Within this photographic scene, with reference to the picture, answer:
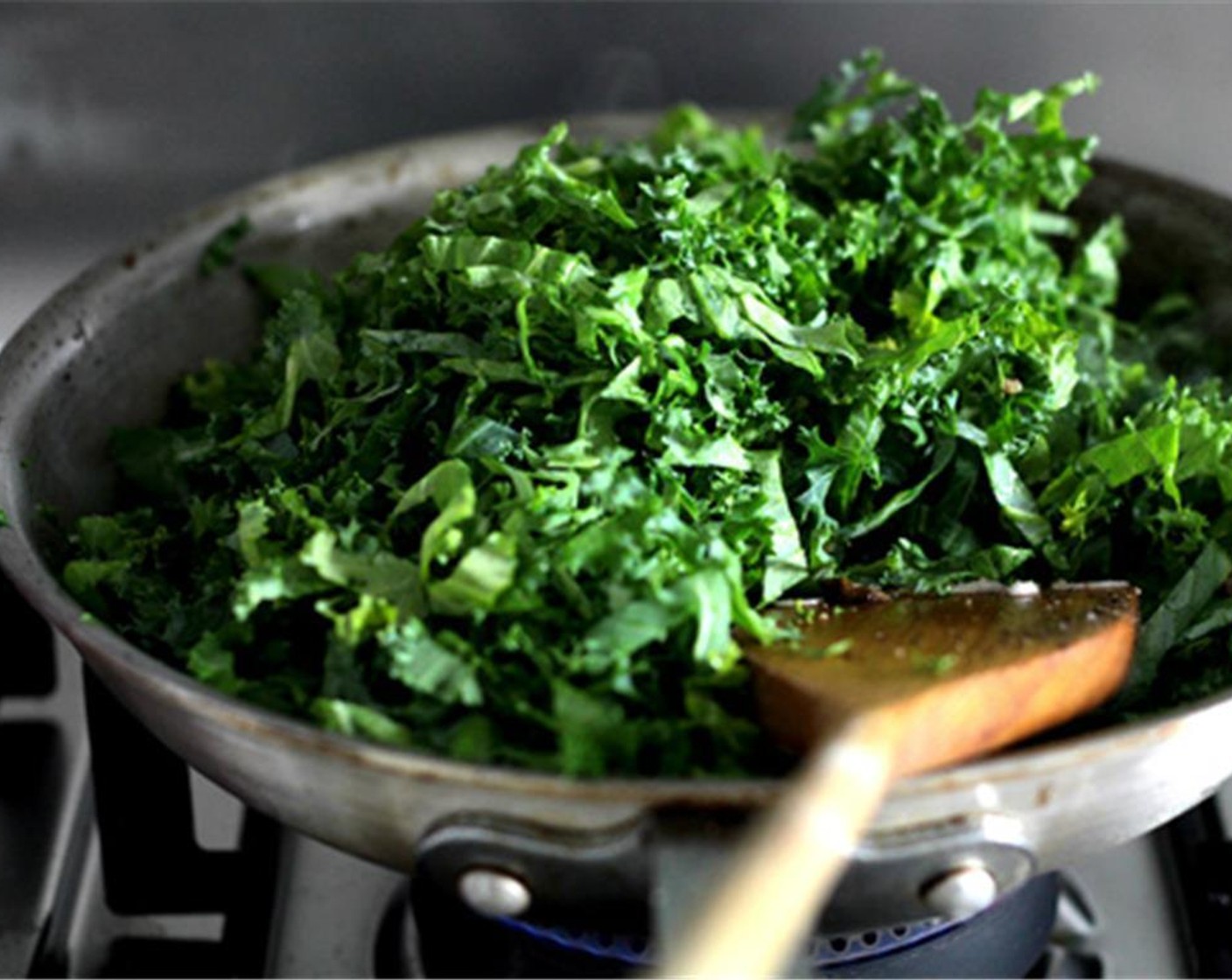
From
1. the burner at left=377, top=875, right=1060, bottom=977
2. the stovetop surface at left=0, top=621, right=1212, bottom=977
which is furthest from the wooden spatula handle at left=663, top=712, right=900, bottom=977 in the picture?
the stovetop surface at left=0, top=621, right=1212, bottom=977

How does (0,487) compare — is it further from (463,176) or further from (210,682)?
(463,176)

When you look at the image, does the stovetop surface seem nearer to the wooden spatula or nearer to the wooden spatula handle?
the wooden spatula

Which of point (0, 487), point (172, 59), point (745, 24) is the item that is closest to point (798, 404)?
Answer: point (0, 487)

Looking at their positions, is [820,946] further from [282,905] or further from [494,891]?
[282,905]

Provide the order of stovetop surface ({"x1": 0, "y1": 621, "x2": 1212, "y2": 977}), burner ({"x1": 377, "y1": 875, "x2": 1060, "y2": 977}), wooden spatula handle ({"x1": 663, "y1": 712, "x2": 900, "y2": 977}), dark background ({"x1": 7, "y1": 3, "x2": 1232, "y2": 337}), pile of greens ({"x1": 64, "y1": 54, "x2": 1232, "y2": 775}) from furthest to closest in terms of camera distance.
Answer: dark background ({"x1": 7, "y1": 3, "x2": 1232, "y2": 337}), stovetop surface ({"x1": 0, "y1": 621, "x2": 1212, "y2": 977}), burner ({"x1": 377, "y1": 875, "x2": 1060, "y2": 977}), pile of greens ({"x1": 64, "y1": 54, "x2": 1232, "y2": 775}), wooden spatula handle ({"x1": 663, "y1": 712, "x2": 900, "y2": 977})

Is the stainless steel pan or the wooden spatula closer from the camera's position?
the wooden spatula

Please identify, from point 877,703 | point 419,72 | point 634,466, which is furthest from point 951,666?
point 419,72

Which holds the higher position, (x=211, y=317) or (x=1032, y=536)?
(x=1032, y=536)
